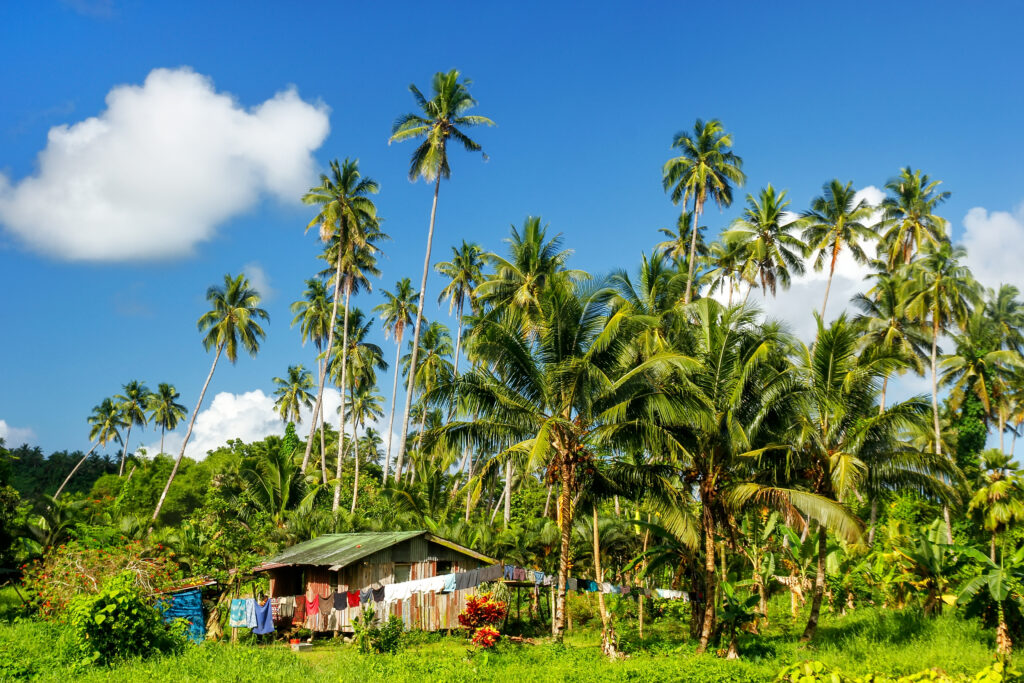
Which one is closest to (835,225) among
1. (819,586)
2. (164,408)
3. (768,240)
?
(768,240)

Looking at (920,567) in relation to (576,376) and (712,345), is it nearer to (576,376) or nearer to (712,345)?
(712,345)

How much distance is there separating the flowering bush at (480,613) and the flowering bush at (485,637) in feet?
1.94

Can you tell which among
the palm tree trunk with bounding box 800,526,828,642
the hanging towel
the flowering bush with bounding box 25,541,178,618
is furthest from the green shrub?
the palm tree trunk with bounding box 800,526,828,642

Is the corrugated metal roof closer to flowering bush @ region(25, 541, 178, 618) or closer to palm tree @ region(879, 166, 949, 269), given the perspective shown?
flowering bush @ region(25, 541, 178, 618)

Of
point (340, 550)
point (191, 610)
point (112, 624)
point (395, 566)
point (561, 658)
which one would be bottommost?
point (561, 658)

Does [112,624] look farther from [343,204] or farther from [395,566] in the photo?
[343,204]

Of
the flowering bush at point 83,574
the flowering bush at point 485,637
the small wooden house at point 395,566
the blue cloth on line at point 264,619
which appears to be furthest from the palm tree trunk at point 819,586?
the flowering bush at point 83,574

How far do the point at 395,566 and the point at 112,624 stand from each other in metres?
8.09

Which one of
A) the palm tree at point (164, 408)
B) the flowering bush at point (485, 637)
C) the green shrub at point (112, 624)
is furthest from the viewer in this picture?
the palm tree at point (164, 408)

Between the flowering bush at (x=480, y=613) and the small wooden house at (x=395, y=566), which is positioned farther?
the small wooden house at (x=395, y=566)

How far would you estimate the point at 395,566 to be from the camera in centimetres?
2150

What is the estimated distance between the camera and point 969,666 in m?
16.0

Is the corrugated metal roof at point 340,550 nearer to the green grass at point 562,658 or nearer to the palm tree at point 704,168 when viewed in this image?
the green grass at point 562,658

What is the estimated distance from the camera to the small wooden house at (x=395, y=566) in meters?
19.5
